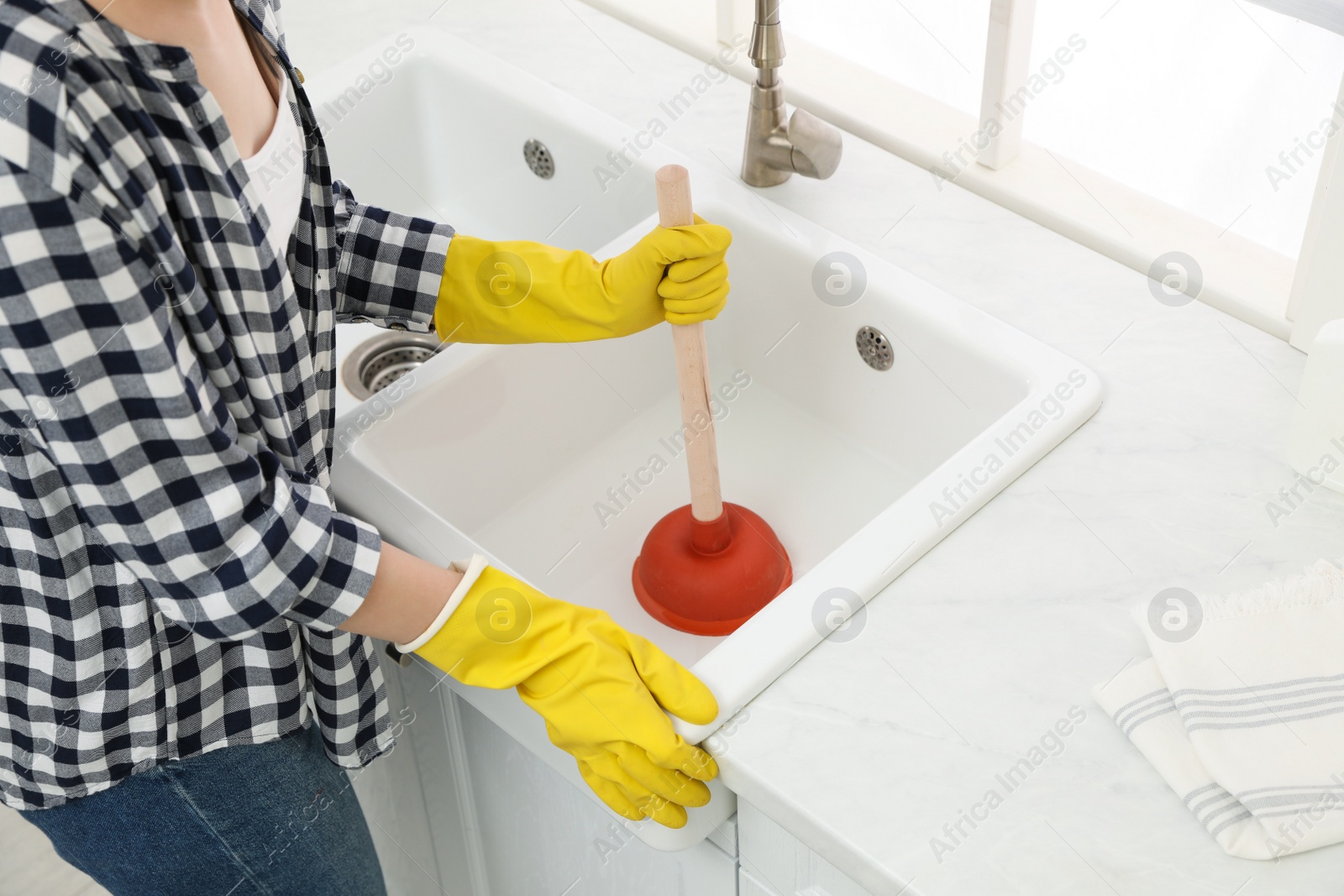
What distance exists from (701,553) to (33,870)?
118cm

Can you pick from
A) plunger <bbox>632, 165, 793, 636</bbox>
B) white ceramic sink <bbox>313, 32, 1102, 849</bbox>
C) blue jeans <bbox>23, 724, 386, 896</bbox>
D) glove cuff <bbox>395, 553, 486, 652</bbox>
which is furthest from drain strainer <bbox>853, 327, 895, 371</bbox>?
blue jeans <bbox>23, 724, 386, 896</bbox>

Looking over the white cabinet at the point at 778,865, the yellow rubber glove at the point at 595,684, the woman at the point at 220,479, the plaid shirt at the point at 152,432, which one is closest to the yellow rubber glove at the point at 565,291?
the woman at the point at 220,479

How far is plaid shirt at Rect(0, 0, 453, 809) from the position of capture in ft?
2.03

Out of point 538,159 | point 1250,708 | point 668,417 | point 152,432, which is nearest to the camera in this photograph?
point 152,432

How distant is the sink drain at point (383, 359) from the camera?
4.40 feet

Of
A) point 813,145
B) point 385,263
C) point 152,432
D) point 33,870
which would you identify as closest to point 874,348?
point 813,145

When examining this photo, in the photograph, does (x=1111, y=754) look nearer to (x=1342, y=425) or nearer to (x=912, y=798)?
(x=912, y=798)

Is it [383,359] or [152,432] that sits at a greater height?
[152,432]

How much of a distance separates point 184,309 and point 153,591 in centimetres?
17

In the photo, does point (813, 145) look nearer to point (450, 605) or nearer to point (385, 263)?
point (385, 263)

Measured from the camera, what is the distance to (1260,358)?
1.03 m

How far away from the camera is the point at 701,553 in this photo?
108 centimetres

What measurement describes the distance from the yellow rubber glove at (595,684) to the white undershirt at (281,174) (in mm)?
263

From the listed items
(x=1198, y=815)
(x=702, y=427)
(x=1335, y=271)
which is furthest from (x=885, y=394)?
(x=1198, y=815)
